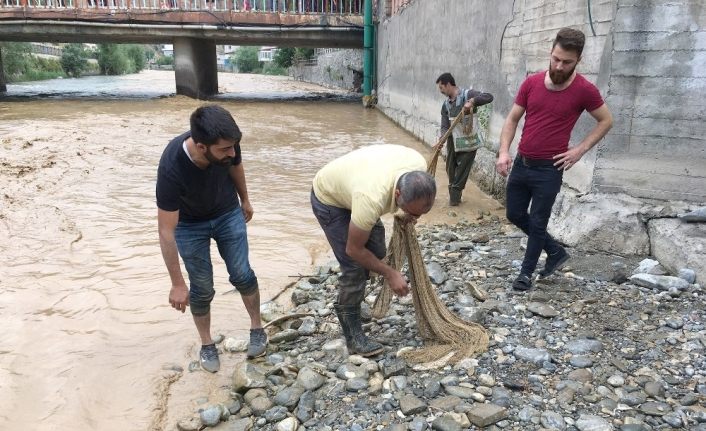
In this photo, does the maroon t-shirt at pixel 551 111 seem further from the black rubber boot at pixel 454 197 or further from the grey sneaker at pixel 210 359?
the black rubber boot at pixel 454 197

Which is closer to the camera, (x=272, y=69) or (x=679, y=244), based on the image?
(x=679, y=244)

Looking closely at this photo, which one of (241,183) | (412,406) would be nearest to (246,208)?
(241,183)

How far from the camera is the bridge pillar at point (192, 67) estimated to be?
20062mm

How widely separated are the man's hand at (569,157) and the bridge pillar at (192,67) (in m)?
19.4

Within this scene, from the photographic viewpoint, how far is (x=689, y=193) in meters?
3.97

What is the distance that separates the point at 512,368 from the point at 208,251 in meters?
1.82

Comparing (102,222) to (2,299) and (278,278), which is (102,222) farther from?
(278,278)

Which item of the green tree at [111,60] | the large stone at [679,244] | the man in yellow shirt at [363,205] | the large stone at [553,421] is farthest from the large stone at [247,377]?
the green tree at [111,60]

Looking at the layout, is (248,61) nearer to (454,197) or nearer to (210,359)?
(454,197)

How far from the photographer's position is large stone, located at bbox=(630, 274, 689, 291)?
3.50m

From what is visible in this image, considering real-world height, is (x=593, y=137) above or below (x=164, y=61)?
below

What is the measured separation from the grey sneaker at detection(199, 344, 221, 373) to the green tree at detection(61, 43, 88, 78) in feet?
178

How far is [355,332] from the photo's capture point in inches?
119

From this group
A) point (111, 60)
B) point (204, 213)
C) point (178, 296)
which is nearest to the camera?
point (178, 296)
